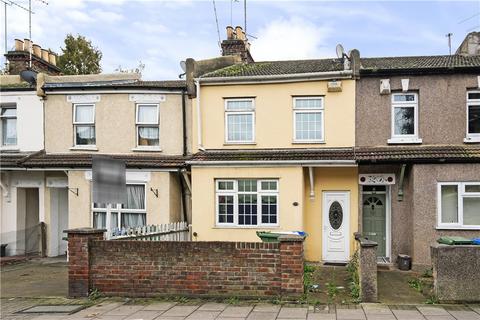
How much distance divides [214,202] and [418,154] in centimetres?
612

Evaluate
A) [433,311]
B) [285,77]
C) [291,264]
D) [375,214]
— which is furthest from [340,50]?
[433,311]

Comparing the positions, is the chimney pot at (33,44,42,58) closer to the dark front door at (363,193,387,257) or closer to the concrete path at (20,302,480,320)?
the concrete path at (20,302,480,320)

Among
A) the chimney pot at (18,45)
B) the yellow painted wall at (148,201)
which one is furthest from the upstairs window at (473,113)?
the chimney pot at (18,45)

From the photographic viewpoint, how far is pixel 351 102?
46.3 feet

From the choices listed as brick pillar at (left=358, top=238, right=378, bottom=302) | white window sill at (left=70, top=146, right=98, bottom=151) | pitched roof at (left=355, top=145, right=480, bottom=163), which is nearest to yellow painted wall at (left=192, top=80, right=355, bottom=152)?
pitched roof at (left=355, top=145, right=480, bottom=163)

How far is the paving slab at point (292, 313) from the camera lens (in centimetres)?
775

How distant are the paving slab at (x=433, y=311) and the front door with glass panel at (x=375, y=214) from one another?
240 inches

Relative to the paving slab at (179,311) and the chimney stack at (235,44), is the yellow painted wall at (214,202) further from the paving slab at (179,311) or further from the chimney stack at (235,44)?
the chimney stack at (235,44)

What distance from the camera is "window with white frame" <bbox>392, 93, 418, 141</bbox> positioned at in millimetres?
13938

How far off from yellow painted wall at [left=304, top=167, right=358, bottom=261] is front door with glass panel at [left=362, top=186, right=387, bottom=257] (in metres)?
0.65

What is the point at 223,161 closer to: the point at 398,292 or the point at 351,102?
the point at 351,102

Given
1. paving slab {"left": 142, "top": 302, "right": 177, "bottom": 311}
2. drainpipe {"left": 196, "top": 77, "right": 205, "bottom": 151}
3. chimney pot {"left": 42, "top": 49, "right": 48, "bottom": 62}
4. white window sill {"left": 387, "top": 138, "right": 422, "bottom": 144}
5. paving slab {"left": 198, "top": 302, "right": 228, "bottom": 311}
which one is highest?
chimney pot {"left": 42, "top": 49, "right": 48, "bottom": 62}

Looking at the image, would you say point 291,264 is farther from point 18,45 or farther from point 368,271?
point 18,45

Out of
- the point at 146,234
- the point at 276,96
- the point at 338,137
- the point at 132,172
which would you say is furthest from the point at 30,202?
the point at 338,137
